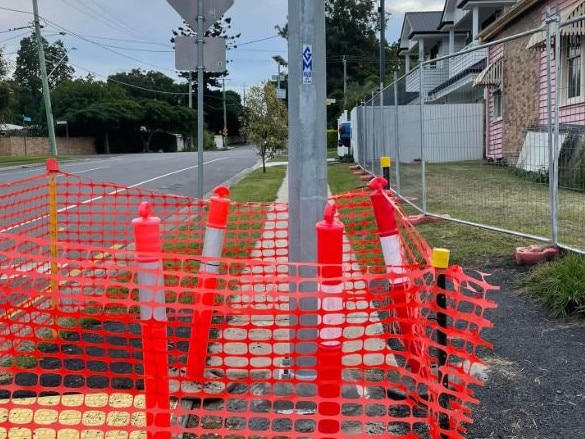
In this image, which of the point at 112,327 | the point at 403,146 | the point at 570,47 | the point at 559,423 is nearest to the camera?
the point at 559,423

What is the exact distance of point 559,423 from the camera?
127 inches

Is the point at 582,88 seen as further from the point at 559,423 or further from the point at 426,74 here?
the point at 559,423

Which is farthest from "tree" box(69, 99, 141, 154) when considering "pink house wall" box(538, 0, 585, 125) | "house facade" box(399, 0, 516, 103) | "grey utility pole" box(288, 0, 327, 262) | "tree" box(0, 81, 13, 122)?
"grey utility pole" box(288, 0, 327, 262)

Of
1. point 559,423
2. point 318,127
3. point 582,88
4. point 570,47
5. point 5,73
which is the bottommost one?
point 559,423

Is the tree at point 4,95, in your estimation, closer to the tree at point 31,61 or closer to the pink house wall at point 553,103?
the pink house wall at point 553,103

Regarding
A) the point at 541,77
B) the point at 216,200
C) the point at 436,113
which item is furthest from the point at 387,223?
the point at 541,77

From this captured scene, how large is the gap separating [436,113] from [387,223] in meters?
6.03

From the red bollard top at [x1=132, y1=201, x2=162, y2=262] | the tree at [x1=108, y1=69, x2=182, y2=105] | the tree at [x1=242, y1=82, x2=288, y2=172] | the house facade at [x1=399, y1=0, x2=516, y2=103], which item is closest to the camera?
the red bollard top at [x1=132, y1=201, x2=162, y2=262]

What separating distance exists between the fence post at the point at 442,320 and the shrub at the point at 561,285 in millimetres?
2631

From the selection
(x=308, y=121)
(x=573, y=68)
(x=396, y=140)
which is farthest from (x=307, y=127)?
(x=396, y=140)

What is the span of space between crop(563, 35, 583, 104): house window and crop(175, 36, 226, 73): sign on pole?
4901mm

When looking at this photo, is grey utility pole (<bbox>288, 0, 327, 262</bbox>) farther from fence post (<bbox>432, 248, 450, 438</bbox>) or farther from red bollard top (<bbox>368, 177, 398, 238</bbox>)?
fence post (<bbox>432, 248, 450, 438</bbox>)

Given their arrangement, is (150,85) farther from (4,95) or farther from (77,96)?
(4,95)

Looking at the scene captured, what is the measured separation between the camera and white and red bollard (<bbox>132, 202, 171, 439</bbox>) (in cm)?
266
